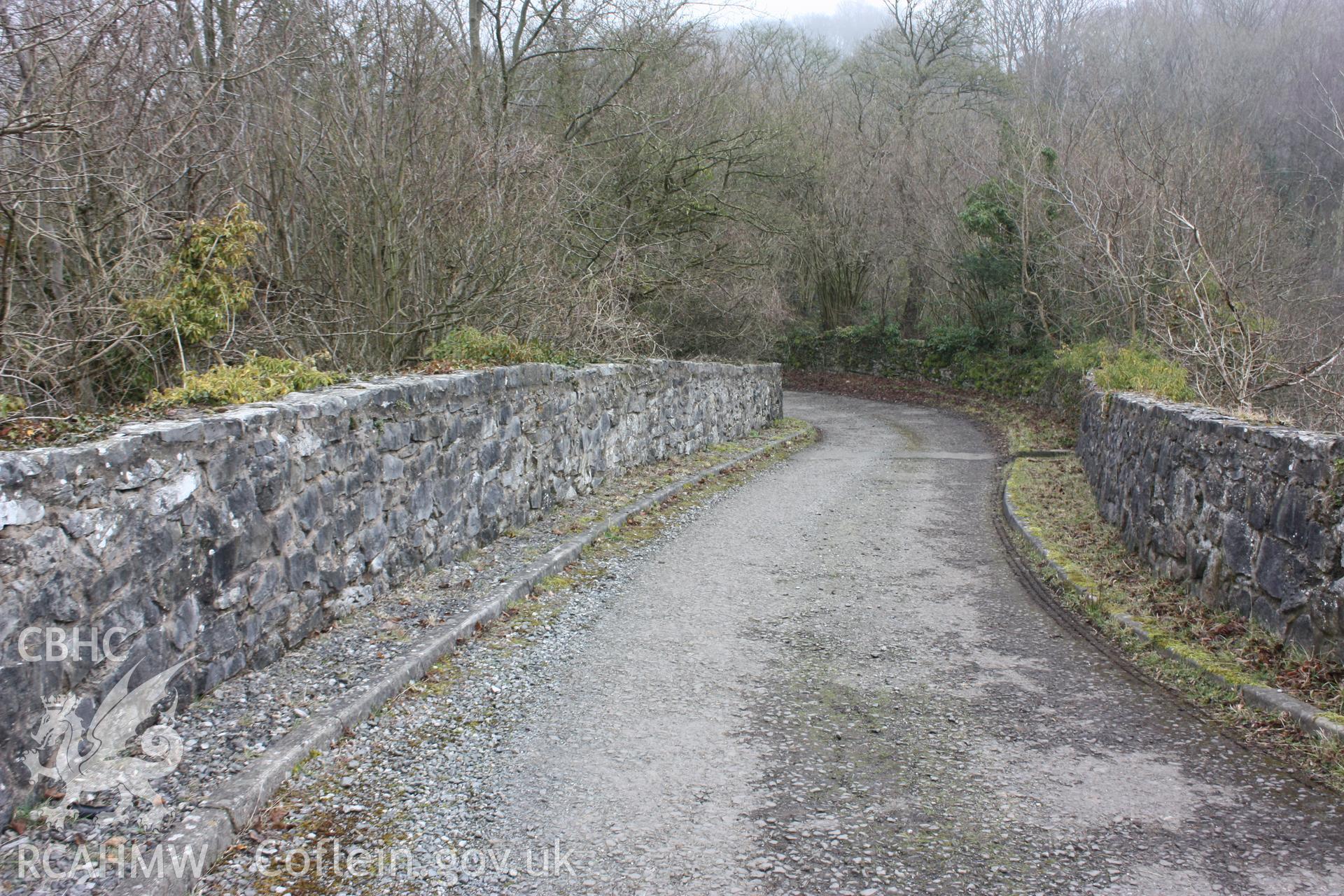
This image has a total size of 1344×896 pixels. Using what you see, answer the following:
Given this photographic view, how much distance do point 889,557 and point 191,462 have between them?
607 centimetres

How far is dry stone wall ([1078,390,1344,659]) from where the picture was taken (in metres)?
5.31

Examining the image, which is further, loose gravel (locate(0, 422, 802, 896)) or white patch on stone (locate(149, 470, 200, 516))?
white patch on stone (locate(149, 470, 200, 516))

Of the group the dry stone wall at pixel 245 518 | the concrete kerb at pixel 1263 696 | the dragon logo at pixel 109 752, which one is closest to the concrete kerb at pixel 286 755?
the dragon logo at pixel 109 752

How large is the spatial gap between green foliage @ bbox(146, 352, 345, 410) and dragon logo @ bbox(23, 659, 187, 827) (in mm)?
1692

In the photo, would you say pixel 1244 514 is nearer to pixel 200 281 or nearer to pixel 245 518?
pixel 245 518

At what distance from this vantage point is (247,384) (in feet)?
19.2

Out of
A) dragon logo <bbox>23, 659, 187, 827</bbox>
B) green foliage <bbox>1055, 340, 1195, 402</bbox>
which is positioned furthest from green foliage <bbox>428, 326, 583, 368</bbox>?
green foliage <bbox>1055, 340, 1195, 402</bbox>

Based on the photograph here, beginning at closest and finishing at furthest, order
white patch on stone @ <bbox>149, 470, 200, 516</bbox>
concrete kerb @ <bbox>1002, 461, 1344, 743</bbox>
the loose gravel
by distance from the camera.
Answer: the loose gravel < white patch on stone @ <bbox>149, 470, 200, 516</bbox> < concrete kerb @ <bbox>1002, 461, 1344, 743</bbox>

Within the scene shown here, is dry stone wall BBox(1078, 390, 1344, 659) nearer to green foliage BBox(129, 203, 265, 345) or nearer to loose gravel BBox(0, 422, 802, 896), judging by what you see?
loose gravel BBox(0, 422, 802, 896)

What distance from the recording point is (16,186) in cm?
604

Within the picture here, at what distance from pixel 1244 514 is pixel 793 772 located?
366 centimetres

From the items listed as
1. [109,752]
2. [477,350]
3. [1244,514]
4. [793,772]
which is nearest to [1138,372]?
[1244,514]

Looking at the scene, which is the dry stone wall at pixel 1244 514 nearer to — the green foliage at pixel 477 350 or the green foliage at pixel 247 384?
the green foliage at pixel 477 350

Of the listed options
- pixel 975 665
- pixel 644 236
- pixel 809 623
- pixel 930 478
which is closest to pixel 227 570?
pixel 809 623
